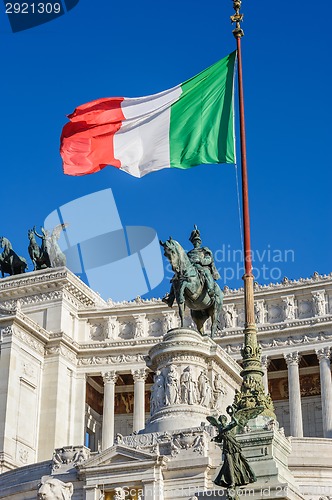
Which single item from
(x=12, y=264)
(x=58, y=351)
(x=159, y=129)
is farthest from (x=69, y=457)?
(x=12, y=264)

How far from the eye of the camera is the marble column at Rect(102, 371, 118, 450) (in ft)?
204

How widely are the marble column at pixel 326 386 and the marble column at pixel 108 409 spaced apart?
13.8m

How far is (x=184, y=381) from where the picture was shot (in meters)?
37.1

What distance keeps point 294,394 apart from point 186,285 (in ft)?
82.9

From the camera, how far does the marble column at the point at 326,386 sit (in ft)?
195

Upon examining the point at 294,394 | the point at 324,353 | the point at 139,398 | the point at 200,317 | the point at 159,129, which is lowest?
the point at 200,317

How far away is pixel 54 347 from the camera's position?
2510 inches

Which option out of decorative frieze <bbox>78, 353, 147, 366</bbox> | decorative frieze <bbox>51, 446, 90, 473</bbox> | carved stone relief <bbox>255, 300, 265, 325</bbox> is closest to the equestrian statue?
decorative frieze <bbox>51, 446, 90, 473</bbox>

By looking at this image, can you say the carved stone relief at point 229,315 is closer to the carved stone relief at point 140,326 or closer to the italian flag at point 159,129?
the carved stone relief at point 140,326

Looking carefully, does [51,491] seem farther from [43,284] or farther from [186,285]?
[43,284]

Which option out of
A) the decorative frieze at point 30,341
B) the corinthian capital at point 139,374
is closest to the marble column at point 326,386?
the corinthian capital at point 139,374

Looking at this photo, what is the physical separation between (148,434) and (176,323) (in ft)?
103

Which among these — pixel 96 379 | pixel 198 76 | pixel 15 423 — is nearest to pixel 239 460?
pixel 198 76

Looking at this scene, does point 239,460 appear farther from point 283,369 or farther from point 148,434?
point 283,369
